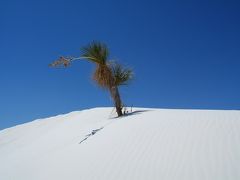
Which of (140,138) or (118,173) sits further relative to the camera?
(140,138)

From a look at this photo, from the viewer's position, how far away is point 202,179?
656 centimetres

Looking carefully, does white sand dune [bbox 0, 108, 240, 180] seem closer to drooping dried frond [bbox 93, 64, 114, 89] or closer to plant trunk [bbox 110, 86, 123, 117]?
plant trunk [bbox 110, 86, 123, 117]

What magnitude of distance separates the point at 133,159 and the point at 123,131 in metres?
2.72

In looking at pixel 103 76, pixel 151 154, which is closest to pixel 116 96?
pixel 103 76

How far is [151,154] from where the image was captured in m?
8.47

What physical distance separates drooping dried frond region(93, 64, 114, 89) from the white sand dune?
244 centimetres

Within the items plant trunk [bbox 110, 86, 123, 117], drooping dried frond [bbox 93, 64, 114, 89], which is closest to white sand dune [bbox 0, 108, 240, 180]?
plant trunk [bbox 110, 86, 123, 117]

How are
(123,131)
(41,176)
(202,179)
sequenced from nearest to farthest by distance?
(202,179), (41,176), (123,131)

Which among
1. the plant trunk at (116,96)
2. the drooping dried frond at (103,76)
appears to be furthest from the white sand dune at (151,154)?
the drooping dried frond at (103,76)

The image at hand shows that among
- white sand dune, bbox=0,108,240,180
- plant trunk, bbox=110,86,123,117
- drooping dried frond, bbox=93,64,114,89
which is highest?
drooping dried frond, bbox=93,64,114,89

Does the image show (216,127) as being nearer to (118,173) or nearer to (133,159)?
(133,159)

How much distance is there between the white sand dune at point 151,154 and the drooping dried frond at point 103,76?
244cm

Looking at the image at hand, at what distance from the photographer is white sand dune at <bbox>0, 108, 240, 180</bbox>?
7.19 m

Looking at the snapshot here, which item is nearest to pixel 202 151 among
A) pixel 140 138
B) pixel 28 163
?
pixel 140 138
